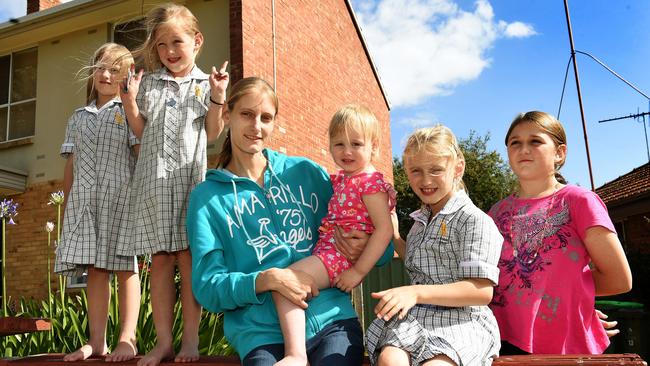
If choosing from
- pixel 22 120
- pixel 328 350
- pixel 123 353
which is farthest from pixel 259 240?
pixel 22 120

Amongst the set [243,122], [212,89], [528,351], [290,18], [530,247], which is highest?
[290,18]

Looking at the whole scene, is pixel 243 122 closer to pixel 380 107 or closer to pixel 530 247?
pixel 530 247

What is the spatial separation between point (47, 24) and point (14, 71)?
193 cm

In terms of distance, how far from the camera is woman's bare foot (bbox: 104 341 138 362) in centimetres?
269

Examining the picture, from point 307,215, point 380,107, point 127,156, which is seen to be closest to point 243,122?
point 307,215

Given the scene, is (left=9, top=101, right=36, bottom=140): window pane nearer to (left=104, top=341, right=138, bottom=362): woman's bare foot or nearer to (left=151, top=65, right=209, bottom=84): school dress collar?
(left=151, top=65, right=209, bottom=84): school dress collar

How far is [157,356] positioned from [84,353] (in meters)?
0.54

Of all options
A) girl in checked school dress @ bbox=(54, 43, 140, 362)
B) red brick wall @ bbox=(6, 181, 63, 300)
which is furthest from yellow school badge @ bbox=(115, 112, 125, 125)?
red brick wall @ bbox=(6, 181, 63, 300)

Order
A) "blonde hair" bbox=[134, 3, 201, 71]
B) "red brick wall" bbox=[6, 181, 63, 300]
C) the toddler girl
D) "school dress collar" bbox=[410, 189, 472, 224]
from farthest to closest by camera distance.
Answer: "red brick wall" bbox=[6, 181, 63, 300]
"blonde hair" bbox=[134, 3, 201, 71]
the toddler girl
"school dress collar" bbox=[410, 189, 472, 224]

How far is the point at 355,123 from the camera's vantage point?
238cm

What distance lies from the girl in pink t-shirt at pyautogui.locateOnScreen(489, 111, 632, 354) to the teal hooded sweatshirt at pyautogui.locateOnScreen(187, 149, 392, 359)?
548mm

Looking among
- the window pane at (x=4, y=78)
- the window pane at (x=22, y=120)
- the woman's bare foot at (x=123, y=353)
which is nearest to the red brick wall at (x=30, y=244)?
the window pane at (x=22, y=120)

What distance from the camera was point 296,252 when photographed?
2318 mm

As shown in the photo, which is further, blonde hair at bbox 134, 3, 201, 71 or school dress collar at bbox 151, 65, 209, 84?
school dress collar at bbox 151, 65, 209, 84
